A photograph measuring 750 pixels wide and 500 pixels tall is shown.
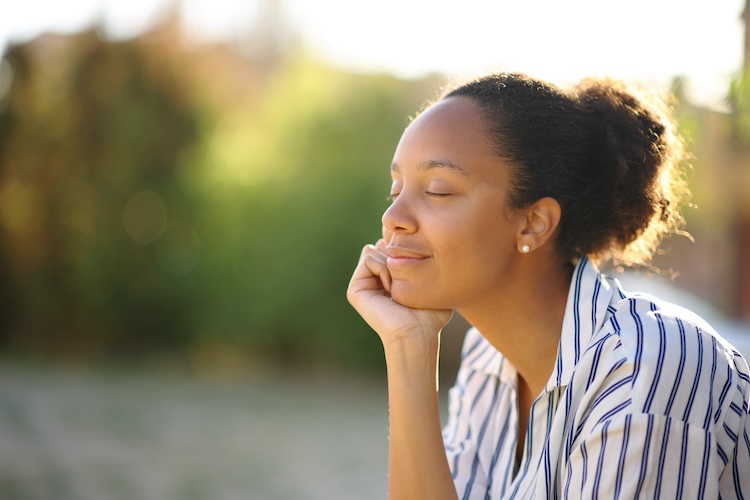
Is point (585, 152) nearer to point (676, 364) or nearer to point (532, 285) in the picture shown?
point (532, 285)

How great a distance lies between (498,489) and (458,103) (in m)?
1.23

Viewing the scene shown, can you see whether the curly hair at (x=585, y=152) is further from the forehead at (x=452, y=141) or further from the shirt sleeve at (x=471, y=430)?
the shirt sleeve at (x=471, y=430)

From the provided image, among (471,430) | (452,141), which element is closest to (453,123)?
(452,141)

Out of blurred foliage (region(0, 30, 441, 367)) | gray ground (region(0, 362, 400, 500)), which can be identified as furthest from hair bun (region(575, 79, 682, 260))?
blurred foliage (region(0, 30, 441, 367))

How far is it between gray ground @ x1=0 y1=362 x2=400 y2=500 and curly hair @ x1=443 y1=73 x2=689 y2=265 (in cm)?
375

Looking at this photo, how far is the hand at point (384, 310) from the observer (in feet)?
8.10

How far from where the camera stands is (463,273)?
7.82 feet

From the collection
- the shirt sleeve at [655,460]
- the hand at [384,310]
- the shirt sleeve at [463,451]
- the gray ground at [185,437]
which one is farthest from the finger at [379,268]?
the gray ground at [185,437]

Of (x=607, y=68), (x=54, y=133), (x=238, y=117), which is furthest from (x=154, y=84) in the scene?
(x=607, y=68)

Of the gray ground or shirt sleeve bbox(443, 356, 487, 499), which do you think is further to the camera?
the gray ground

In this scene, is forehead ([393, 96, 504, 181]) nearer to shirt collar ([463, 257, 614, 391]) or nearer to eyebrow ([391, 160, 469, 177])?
eyebrow ([391, 160, 469, 177])

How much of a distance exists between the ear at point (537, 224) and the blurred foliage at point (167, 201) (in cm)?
695

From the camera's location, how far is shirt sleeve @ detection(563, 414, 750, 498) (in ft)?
6.24

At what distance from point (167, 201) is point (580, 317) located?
828 centimetres
